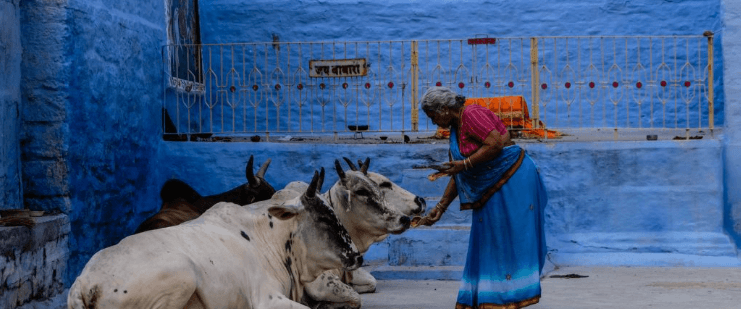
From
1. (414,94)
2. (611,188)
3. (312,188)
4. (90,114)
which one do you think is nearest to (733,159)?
(611,188)

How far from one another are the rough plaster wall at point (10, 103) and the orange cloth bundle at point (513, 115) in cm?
437

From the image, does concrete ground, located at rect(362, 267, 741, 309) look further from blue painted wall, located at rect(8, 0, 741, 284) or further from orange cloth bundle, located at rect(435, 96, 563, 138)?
orange cloth bundle, located at rect(435, 96, 563, 138)

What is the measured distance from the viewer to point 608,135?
36.6ft

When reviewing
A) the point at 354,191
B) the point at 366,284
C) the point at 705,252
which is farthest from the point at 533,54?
the point at 354,191

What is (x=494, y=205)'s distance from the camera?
246 inches

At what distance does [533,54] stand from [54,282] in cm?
560

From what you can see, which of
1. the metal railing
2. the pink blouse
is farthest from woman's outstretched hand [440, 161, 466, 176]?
the metal railing

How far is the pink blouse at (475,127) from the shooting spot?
6.13 meters

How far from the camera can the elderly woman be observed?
6.11 metres

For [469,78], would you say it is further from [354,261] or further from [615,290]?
[354,261]

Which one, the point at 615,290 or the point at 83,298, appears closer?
the point at 83,298

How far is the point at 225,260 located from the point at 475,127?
1922 mm

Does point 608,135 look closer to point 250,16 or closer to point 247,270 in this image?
point 250,16

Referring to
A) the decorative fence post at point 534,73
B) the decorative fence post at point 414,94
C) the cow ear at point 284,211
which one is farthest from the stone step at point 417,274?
the cow ear at point 284,211
